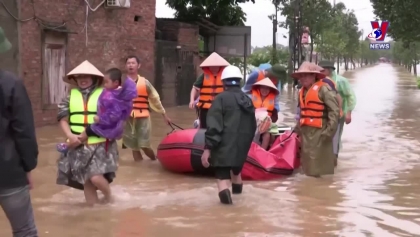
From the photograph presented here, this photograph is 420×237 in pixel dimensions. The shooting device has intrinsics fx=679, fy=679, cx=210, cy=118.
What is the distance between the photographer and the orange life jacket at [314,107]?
354 inches

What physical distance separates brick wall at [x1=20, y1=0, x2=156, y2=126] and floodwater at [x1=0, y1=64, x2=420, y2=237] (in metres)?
3.85

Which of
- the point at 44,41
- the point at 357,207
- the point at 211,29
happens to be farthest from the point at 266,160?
the point at 211,29

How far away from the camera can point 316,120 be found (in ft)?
29.6

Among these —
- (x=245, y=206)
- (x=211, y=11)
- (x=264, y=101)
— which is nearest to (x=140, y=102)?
(x=264, y=101)

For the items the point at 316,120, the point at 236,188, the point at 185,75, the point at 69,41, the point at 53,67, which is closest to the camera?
the point at 236,188

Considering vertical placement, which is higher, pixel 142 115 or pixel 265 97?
pixel 265 97

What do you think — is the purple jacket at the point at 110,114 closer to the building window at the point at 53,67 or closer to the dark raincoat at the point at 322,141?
the dark raincoat at the point at 322,141

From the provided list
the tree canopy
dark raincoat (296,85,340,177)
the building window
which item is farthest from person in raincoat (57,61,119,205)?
the tree canopy

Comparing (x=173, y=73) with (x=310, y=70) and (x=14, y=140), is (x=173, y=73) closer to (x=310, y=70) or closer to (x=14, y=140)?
(x=310, y=70)

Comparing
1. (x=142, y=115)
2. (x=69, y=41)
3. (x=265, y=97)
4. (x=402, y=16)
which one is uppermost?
(x=402, y=16)

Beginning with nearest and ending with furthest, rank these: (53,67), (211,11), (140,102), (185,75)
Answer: (140,102) → (53,67) → (185,75) → (211,11)

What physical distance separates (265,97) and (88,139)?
3587 millimetres

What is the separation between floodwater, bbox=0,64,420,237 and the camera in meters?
6.45

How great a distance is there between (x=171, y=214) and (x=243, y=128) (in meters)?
1.23
